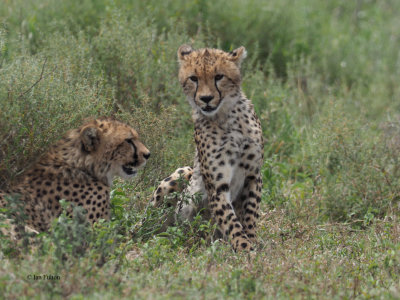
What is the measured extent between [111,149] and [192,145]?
1.67 metres

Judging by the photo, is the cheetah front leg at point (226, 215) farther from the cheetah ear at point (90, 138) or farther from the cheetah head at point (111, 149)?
the cheetah ear at point (90, 138)

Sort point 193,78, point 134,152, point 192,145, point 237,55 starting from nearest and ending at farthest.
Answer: point 134,152 → point 193,78 → point 237,55 → point 192,145

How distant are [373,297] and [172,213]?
159 centimetres

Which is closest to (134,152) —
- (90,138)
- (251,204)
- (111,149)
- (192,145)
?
(111,149)

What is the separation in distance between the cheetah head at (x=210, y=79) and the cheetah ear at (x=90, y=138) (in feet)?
2.61

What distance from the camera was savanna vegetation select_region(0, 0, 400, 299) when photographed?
10.3 feet

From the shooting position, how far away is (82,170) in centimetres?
378

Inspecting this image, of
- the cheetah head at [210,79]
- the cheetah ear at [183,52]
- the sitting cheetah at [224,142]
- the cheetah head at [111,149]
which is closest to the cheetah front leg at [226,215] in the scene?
the sitting cheetah at [224,142]

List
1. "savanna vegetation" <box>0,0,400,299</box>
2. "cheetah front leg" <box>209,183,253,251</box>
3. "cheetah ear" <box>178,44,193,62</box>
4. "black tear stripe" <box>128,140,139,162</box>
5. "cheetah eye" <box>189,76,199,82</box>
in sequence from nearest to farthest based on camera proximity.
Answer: "savanna vegetation" <box>0,0,400,299</box> → "black tear stripe" <box>128,140,139,162</box> → "cheetah front leg" <box>209,183,253,251</box> → "cheetah eye" <box>189,76,199,82</box> → "cheetah ear" <box>178,44,193,62</box>

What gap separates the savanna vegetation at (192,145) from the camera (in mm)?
3139

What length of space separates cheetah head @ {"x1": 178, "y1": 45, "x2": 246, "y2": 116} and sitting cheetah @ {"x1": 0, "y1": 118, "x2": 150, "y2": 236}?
59cm

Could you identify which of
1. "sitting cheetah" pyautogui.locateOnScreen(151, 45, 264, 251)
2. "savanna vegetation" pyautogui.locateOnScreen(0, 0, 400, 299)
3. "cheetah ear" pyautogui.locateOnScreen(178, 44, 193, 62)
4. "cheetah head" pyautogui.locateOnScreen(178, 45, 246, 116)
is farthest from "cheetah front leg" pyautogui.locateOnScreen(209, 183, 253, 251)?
"cheetah ear" pyautogui.locateOnScreen(178, 44, 193, 62)

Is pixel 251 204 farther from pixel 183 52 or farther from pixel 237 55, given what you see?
pixel 183 52

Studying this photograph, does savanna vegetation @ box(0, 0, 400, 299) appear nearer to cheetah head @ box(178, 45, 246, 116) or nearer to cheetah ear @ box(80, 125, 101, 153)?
cheetah ear @ box(80, 125, 101, 153)
